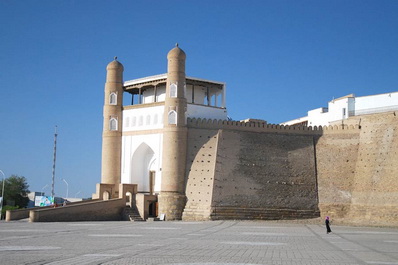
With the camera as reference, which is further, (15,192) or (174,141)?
(15,192)

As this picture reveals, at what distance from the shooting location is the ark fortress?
30.1 metres

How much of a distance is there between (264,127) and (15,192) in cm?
3715

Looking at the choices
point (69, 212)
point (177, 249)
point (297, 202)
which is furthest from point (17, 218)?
point (177, 249)

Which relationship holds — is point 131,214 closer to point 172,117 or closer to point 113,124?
point 172,117

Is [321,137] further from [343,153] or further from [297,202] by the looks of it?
[297,202]

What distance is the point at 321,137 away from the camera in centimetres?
3400

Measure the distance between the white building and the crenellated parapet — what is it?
2.27 meters

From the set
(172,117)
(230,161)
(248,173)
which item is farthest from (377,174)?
(172,117)

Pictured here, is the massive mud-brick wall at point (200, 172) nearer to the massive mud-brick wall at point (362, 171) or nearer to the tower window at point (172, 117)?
the tower window at point (172, 117)

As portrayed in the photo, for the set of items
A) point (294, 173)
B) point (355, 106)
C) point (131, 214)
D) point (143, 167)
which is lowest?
point (131, 214)

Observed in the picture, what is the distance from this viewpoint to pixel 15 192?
59594 millimetres

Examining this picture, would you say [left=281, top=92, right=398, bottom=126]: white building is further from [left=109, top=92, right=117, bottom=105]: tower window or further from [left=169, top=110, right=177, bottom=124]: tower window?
[left=109, top=92, right=117, bottom=105]: tower window

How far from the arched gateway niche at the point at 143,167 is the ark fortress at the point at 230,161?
67mm

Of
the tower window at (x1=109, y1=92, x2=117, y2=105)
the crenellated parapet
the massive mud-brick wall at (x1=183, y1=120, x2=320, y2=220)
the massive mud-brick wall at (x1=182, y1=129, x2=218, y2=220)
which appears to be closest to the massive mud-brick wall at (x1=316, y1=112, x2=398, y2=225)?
the crenellated parapet
